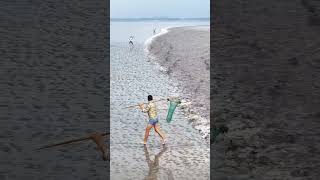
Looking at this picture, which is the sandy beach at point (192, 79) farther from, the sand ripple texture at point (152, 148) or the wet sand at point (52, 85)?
the wet sand at point (52, 85)

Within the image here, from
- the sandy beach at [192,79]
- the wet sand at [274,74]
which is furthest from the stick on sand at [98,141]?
the sandy beach at [192,79]

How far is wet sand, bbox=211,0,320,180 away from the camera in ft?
33.0

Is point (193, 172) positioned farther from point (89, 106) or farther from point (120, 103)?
point (120, 103)

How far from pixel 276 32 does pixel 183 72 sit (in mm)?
17878

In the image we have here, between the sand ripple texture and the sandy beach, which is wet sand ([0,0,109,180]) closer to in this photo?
the sand ripple texture

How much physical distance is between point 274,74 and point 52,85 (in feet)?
13.6

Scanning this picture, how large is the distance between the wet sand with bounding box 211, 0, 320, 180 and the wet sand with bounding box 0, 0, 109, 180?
2.27 meters

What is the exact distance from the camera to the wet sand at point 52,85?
10039 millimetres

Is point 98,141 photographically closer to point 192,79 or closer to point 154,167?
point 154,167

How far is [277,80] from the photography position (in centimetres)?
1016

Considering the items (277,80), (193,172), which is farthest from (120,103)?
(277,80)

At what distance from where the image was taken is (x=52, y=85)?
33.2ft

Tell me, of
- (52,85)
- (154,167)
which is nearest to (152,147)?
(154,167)

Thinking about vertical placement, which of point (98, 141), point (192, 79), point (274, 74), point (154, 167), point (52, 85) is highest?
point (192, 79)
